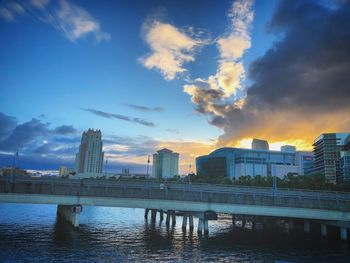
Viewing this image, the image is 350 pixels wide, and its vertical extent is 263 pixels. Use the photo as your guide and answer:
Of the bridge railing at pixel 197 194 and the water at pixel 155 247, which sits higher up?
the bridge railing at pixel 197 194

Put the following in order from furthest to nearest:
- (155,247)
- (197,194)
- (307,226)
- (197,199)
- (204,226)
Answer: (307,226)
(204,226)
(197,194)
(197,199)
(155,247)

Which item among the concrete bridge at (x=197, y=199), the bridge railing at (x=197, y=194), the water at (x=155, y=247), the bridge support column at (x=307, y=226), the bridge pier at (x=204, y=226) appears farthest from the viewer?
the bridge support column at (x=307, y=226)

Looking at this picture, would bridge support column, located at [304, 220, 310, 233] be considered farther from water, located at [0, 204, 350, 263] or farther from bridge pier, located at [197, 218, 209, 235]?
bridge pier, located at [197, 218, 209, 235]

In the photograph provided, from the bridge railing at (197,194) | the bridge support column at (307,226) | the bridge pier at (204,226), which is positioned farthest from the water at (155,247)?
the bridge support column at (307,226)

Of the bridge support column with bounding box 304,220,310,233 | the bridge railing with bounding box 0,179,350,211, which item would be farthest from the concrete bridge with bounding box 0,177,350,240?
the bridge support column with bounding box 304,220,310,233

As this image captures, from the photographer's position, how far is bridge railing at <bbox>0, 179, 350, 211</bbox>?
53.0m

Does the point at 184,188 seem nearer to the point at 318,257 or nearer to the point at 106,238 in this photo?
the point at 106,238

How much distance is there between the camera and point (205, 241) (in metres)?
51.7

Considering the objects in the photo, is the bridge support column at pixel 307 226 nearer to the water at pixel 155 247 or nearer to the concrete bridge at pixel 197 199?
the water at pixel 155 247

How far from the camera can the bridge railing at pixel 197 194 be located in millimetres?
52969

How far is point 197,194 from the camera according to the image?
54.6 m

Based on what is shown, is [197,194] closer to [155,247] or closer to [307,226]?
[155,247]

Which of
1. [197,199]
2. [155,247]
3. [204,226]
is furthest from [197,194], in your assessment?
[155,247]

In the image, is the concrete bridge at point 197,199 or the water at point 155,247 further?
the concrete bridge at point 197,199
